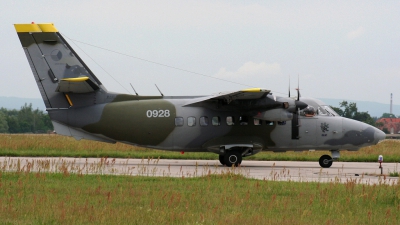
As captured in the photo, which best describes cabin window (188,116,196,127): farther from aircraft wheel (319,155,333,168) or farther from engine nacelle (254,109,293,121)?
Result: aircraft wheel (319,155,333,168)

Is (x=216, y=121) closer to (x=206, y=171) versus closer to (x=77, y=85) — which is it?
(x=206, y=171)

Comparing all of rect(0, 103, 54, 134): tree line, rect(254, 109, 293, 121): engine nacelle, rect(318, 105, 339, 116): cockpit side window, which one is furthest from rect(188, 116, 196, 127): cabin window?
rect(0, 103, 54, 134): tree line

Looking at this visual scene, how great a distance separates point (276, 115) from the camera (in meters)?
25.3

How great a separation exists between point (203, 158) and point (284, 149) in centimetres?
623

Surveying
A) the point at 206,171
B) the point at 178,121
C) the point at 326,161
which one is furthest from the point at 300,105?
the point at 206,171

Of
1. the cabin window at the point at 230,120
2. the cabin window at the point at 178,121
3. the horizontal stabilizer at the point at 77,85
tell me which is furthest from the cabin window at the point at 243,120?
the horizontal stabilizer at the point at 77,85

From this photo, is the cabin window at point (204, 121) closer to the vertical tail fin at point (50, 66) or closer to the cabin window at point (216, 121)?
the cabin window at point (216, 121)

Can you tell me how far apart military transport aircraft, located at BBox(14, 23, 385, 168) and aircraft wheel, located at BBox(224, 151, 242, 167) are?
4 cm

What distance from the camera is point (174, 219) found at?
1152 cm

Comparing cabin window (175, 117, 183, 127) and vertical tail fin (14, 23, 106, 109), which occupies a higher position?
vertical tail fin (14, 23, 106, 109)

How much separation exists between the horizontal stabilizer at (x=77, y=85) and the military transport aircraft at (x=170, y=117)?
0.04 meters

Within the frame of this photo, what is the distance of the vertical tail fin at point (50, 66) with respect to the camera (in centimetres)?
Result: 2567

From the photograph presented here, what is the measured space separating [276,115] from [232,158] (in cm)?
277

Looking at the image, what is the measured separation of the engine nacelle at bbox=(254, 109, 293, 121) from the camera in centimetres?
2526
